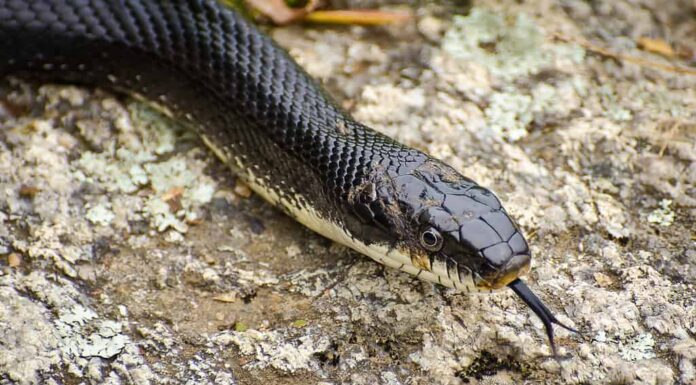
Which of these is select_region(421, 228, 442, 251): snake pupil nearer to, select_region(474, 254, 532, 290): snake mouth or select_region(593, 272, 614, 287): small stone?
select_region(474, 254, 532, 290): snake mouth

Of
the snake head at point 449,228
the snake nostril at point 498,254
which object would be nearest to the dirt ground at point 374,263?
the snake head at point 449,228

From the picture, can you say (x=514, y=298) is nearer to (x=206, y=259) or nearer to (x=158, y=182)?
(x=206, y=259)

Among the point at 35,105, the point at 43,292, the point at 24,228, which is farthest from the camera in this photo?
the point at 35,105

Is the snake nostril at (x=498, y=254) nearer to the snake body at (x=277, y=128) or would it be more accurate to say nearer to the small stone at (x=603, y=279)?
the snake body at (x=277, y=128)

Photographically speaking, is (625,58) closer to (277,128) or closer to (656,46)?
(656,46)

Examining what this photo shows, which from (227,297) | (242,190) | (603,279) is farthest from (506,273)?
(242,190)

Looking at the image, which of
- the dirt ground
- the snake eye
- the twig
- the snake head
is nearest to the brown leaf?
the dirt ground

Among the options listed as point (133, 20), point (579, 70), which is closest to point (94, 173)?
point (133, 20)
